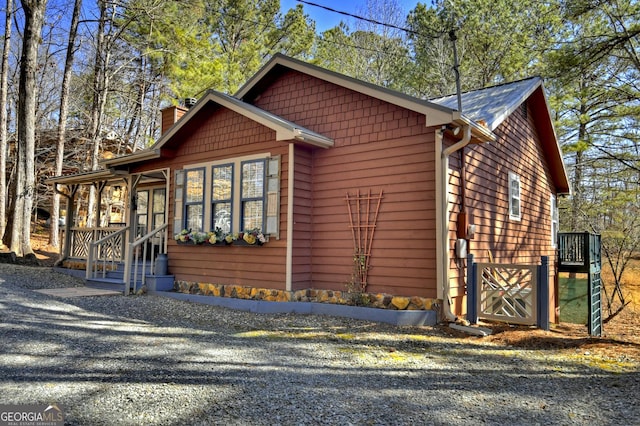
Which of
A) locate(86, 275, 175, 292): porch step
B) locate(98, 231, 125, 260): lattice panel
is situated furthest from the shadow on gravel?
locate(98, 231, 125, 260): lattice panel

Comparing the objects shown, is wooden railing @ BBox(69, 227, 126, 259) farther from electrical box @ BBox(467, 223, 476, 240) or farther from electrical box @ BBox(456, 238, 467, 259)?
electrical box @ BBox(467, 223, 476, 240)

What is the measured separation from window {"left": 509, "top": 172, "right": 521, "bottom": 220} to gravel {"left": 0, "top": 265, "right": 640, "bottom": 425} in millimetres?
4396

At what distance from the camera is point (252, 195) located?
7988 mm

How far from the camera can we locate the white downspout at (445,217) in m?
6.50

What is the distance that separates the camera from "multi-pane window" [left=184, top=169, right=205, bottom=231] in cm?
874

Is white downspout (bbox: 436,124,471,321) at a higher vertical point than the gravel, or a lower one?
higher

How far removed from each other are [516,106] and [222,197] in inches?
242

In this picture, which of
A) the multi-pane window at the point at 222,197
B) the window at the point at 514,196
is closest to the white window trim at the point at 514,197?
the window at the point at 514,196

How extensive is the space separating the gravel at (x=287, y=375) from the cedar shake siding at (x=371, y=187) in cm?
119

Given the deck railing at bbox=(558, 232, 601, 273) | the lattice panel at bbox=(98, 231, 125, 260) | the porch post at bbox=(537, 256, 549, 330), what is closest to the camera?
the porch post at bbox=(537, 256, 549, 330)

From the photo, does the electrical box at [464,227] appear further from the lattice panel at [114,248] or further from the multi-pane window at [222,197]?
the lattice panel at [114,248]

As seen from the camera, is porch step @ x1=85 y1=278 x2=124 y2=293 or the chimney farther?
→ the chimney

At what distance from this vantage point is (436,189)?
667cm

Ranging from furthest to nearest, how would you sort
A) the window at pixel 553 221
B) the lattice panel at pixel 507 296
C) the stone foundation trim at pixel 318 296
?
1. the window at pixel 553 221
2. the stone foundation trim at pixel 318 296
3. the lattice panel at pixel 507 296
